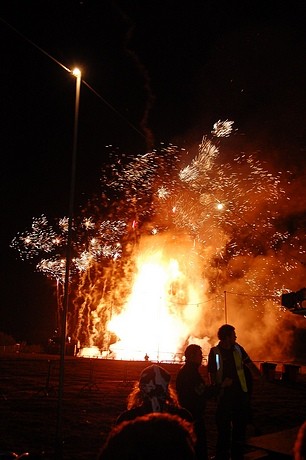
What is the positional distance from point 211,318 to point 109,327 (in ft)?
37.7

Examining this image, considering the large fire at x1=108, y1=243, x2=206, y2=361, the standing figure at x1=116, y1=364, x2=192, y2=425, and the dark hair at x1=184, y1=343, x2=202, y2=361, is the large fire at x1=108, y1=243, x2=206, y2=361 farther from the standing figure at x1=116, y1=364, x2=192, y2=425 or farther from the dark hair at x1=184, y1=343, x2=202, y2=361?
the standing figure at x1=116, y1=364, x2=192, y2=425

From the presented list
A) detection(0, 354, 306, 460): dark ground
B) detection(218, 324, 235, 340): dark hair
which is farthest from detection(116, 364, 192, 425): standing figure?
detection(0, 354, 306, 460): dark ground

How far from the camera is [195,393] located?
5.89m

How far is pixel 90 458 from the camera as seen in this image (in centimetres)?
781

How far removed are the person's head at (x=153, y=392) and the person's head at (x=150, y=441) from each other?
6.72ft

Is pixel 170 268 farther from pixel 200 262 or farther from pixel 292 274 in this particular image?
pixel 292 274

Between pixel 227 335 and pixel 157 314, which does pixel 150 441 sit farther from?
pixel 157 314

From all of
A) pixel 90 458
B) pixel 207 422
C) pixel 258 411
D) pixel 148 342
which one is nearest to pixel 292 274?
pixel 148 342

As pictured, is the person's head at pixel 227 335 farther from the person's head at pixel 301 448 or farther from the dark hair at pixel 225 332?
the person's head at pixel 301 448

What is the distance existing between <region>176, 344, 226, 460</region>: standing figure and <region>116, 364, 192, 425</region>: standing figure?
1.91 m

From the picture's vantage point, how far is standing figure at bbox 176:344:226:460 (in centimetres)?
581

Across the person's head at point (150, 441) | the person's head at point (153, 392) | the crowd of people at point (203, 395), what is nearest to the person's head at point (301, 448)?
the person's head at point (150, 441)

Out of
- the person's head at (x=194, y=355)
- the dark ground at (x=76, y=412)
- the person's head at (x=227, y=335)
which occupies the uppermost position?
the person's head at (x=227, y=335)

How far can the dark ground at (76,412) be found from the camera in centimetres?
884
